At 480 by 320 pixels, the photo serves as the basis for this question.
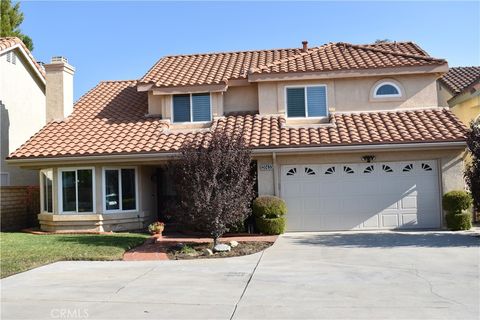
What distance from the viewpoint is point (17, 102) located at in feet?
63.1

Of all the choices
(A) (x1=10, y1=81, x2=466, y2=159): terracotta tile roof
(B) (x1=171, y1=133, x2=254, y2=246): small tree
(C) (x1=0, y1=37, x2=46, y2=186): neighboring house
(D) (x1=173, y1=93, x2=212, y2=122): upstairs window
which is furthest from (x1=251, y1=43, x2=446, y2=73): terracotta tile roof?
(C) (x1=0, y1=37, x2=46, y2=186): neighboring house

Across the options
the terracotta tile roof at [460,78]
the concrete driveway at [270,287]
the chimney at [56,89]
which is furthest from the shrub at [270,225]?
the terracotta tile roof at [460,78]

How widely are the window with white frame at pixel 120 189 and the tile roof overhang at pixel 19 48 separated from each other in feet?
21.6

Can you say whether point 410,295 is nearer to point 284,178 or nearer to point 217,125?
point 284,178

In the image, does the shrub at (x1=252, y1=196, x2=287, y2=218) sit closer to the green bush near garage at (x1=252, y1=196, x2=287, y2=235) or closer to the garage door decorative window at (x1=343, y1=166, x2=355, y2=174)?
the green bush near garage at (x1=252, y1=196, x2=287, y2=235)

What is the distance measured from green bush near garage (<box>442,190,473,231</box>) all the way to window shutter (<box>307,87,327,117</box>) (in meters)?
4.91

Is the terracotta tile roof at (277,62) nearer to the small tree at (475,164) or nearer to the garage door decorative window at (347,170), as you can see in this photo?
the garage door decorative window at (347,170)

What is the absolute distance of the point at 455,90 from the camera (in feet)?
71.4

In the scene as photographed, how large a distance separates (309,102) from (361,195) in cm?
373

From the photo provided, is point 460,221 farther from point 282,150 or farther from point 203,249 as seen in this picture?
point 203,249

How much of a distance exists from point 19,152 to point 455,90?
59.9ft

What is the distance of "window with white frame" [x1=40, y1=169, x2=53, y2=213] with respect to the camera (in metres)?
16.8

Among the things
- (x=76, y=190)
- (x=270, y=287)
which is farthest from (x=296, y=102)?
(x=270, y=287)

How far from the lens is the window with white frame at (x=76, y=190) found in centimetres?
1600
